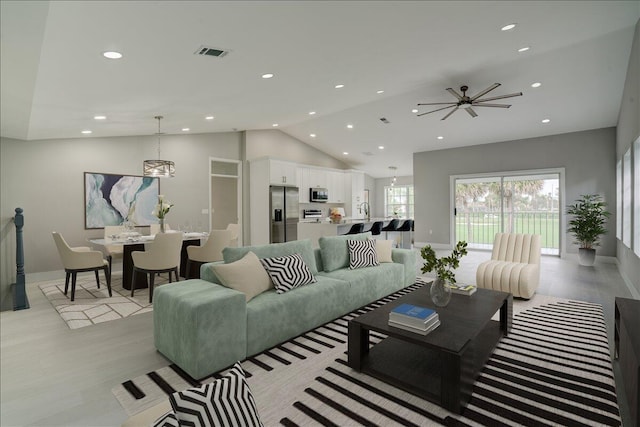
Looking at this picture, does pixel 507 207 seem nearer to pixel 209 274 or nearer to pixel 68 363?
pixel 209 274

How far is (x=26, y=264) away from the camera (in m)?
5.36

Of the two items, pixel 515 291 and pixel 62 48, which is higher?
pixel 62 48

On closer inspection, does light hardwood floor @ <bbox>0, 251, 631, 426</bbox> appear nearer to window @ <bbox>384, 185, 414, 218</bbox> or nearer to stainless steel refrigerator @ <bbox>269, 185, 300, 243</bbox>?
stainless steel refrigerator @ <bbox>269, 185, 300, 243</bbox>

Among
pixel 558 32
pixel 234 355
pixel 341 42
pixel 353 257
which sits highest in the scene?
pixel 558 32

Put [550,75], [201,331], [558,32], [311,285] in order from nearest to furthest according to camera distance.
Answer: [201,331]
[311,285]
[558,32]
[550,75]

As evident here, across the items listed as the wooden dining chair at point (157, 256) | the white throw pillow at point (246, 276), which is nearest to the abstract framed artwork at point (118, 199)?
the wooden dining chair at point (157, 256)

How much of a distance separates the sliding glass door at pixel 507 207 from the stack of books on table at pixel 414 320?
280 inches

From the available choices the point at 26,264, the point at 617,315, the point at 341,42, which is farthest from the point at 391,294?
the point at 26,264

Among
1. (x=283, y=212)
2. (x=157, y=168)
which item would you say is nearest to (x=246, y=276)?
(x=157, y=168)

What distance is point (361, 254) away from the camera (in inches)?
161

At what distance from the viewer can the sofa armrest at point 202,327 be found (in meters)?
2.25

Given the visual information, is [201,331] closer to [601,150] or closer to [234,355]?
[234,355]

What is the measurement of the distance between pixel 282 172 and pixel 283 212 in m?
1.01

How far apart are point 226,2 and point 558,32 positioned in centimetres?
381
